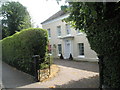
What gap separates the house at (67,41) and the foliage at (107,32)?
9.13 meters

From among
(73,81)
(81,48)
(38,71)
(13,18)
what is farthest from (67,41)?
(13,18)

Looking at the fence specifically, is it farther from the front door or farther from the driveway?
the front door

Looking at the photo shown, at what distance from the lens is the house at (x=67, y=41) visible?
49.9 feet

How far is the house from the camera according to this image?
15.2 metres

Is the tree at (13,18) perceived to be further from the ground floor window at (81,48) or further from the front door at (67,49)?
the ground floor window at (81,48)

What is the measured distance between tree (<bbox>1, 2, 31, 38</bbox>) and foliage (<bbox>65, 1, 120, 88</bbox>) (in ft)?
84.6

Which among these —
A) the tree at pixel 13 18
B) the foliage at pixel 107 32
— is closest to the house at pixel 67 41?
the tree at pixel 13 18

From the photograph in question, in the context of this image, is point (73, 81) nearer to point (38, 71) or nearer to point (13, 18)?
point (38, 71)

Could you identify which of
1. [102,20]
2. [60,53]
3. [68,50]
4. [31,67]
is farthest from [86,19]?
[60,53]

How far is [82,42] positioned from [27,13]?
71.7 feet

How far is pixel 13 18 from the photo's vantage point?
1153 inches

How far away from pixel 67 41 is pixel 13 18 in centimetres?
1811

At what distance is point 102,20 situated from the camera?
422 cm

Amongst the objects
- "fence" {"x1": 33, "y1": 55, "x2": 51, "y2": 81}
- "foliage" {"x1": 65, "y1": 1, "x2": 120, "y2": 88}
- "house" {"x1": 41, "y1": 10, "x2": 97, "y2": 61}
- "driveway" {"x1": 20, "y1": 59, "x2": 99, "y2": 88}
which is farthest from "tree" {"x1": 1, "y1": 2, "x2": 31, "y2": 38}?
"foliage" {"x1": 65, "y1": 1, "x2": 120, "y2": 88}
